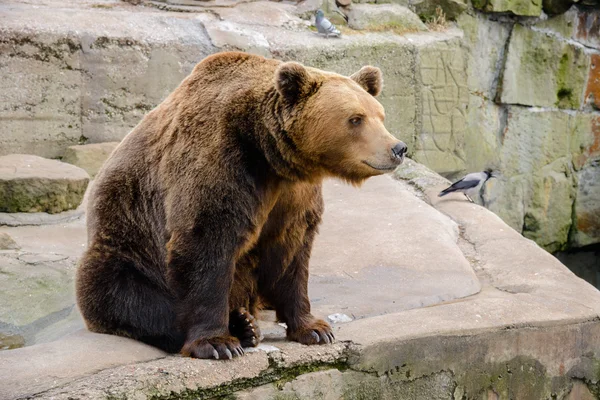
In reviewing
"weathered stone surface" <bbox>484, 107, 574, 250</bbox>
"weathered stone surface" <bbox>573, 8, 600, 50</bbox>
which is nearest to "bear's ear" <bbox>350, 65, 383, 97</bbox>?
"weathered stone surface" <bbox>484, 107, 574, 250</bbox>

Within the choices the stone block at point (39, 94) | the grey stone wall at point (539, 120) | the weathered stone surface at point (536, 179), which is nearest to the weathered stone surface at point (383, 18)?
the grey stone wall at point (539, 120)

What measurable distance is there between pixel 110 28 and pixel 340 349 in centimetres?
489

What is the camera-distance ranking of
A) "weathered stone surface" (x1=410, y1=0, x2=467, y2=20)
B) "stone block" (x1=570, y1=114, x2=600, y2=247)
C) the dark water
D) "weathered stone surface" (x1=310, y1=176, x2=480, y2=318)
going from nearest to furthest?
1. "weathered stone surface" (x1=310, y1=176, x2=480, y2=318)
2. "weathered stone surface" (x1=410, y1=0, x2=467, y2=20)
3. "stone block" (x1=570, y1=114, x2=600, y2=247)
4. the dark water

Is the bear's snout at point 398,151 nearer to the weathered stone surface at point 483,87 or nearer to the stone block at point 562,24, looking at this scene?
the weathered stone surface at point 483,87

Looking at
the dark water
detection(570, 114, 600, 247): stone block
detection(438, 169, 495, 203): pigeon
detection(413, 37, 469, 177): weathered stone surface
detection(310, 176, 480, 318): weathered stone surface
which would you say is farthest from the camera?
the dark water

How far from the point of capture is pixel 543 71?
1073 cm

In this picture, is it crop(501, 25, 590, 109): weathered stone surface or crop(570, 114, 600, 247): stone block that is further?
crop(570, 114, 600, 247): stone block

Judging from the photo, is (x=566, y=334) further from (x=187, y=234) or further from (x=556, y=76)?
(x=556, y=76)

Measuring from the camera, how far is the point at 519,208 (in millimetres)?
11023

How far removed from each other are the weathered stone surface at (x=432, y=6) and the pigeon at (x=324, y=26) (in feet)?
5.70

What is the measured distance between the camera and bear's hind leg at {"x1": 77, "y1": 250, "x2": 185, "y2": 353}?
3.88m

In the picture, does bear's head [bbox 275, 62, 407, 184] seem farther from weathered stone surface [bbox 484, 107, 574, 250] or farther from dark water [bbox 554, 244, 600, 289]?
dark water [bbox 554, 244, 600, 289]

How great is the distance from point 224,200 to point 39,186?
3422mm

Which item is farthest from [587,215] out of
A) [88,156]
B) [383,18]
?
[88,156]
